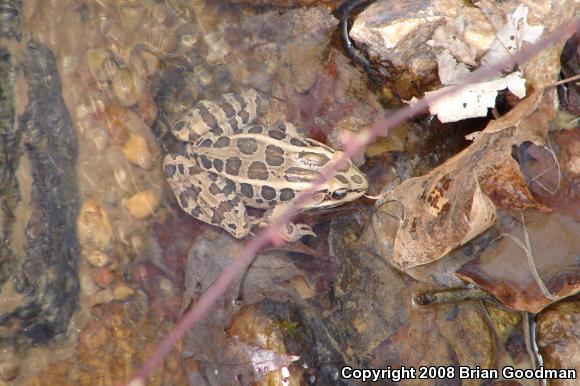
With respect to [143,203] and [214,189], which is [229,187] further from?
[143,203]

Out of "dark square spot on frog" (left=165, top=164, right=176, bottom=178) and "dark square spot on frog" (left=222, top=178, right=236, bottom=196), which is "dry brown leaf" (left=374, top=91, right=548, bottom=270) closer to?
"dark square spot on frog" (left=222, top=178, right=236, bottom=196)

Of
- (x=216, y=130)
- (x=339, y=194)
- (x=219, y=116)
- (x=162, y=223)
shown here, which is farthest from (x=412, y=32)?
(x=162, y=223)

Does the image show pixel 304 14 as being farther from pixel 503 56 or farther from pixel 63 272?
pixel 63 272

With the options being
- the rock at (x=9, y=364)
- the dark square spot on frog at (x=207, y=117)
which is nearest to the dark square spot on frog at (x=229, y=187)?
the dark square spot on frog at (x=207, y=117)

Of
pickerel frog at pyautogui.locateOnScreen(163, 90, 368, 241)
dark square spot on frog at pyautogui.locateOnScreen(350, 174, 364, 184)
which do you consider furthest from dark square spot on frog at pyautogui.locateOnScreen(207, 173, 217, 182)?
dark square spot on frog at pyautogui.locateOnScreen(350, 174, 364, 184)

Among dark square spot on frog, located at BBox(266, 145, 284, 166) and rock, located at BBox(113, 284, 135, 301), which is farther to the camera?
dark square spot on frog, located at BBox(266, 145, 284, 166)
